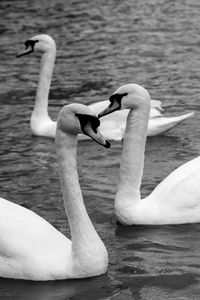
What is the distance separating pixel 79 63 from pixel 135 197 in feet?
26.2

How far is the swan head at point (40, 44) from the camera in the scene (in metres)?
12.8

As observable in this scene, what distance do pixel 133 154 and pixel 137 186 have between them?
0.31 metres

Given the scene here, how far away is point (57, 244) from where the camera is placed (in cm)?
729

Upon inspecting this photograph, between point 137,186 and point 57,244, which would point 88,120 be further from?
point 137,186

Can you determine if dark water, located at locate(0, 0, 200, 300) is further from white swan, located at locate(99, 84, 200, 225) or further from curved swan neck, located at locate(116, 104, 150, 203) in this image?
curved swan neck, located at locate(116, 104, 150, 203)

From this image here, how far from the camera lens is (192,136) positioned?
11805 millimetres

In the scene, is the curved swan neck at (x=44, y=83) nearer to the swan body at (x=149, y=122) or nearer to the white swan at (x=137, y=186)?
the swan body at (x=149, y=122)

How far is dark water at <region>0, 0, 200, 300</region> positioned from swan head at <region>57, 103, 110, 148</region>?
1232mm

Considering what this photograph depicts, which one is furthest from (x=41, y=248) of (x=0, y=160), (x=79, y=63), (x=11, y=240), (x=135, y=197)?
(x=79, y=63)

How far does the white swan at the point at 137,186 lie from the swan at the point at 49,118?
2.79 meters

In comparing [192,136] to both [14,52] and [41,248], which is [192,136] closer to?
[41,248]

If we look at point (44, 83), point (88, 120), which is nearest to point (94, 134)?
point (88, 120)

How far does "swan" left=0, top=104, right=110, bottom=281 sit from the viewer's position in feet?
23.5

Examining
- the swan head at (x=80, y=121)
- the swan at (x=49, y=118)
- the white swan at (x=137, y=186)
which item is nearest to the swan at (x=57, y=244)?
the swan head at (x=80, y=121)
